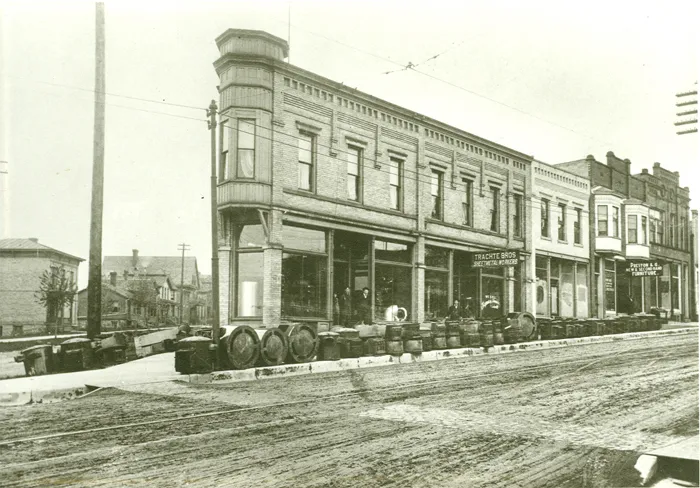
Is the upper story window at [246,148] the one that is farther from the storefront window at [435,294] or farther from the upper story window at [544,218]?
the upper story window at [544,218]

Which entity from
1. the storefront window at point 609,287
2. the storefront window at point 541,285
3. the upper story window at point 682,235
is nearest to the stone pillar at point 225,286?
the storefront window at point 541,285

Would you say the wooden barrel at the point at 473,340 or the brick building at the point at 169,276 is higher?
the brick building at the point at 169,276

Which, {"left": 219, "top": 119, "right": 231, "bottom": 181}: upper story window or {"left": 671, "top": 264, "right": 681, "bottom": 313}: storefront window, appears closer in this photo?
{"left": 219, "top": 119, "right": 231, "bottom": 181}: upper story window

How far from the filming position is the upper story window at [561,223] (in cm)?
2644

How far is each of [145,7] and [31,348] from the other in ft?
28.6

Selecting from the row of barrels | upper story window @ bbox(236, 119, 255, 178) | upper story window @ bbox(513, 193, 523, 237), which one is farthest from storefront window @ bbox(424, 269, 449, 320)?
upper story window @ bbox(236, 119, 255, 178)

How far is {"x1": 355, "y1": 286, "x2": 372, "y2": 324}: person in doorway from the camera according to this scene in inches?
789

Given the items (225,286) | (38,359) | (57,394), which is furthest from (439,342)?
(57,394)

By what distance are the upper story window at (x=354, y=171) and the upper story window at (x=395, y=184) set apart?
156 cm

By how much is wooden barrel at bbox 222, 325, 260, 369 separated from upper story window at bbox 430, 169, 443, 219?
1100 cm

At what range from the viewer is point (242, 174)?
17188 millimetres

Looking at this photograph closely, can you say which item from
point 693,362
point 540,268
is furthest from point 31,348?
point 540,268

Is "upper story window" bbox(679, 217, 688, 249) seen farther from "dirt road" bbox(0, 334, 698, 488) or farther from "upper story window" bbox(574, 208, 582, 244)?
"dirt road" bbox(0, 334, 698, 488)

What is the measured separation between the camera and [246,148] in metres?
17.2
